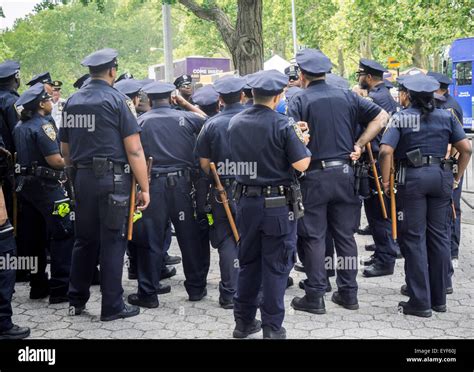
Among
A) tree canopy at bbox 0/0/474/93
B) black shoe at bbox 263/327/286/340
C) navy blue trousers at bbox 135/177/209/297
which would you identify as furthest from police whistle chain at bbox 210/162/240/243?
tree canopy at bbox 0/0/474/93

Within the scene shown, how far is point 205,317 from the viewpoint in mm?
5992

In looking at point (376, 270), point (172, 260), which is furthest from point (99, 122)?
point (376, 270)

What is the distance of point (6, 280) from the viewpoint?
5.29 metres

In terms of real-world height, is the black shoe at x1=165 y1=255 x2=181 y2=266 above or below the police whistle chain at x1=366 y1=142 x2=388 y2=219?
below

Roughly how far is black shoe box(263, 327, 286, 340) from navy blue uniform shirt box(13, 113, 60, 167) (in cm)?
261

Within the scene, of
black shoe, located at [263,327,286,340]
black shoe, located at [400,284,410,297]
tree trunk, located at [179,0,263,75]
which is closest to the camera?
black shoe, located at [263,327,286,340]


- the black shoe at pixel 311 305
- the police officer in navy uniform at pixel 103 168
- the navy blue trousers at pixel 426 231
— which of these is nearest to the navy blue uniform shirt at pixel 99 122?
the police officer in navy uniform at pixel 103 168

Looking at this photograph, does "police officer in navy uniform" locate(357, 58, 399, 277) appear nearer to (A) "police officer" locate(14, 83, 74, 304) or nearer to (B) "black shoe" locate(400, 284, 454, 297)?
(B) "black shoe" locate(400, 284, 454, 297)

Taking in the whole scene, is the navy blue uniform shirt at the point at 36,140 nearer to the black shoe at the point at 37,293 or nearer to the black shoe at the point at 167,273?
the black shoe at the point at 37,293

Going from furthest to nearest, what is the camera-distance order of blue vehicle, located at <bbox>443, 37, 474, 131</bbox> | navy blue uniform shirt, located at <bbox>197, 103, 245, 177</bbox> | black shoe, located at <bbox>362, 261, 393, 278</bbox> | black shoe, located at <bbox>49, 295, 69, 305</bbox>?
1. blue vehicle, located at <bbox>443, 37, 474, 131</bbox>
2. black shoe, located at <bbox>362, 261, 393, 278</bbox>
3. black shoe, located at <bbox>49, 295, 69, 305</bbox>
4. navy blue uniform shirt, located at <bbox>197, 103, 245, 177</bbox>

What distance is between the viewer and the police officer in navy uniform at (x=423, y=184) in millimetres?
5816

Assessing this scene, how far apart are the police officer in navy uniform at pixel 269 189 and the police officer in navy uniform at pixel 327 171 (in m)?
0.78

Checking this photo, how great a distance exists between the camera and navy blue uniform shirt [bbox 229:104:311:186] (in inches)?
200
